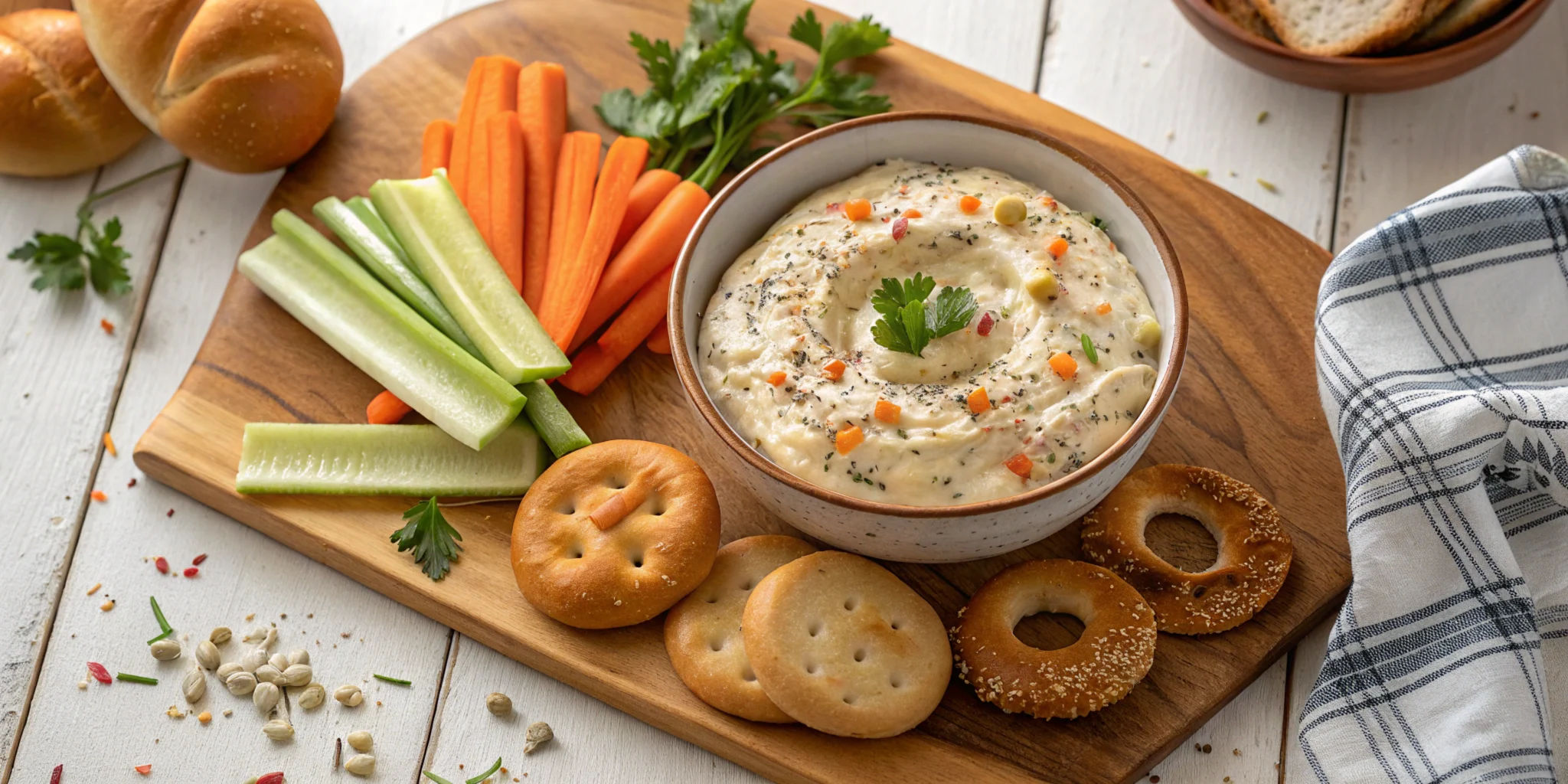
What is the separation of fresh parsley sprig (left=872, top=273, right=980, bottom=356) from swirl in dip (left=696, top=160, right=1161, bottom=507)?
50mm

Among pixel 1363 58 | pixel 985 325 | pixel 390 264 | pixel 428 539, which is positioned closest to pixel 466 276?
pixel 390 264

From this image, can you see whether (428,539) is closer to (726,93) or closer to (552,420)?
(552,420)

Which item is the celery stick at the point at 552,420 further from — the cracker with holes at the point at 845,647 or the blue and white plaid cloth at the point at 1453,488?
the blue and white plaid cloth at the point at 1453,488

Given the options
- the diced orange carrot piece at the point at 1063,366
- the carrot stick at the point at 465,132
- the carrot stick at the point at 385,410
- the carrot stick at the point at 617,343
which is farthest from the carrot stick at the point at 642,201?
the diced orange carrot piece at the point at 1063,366

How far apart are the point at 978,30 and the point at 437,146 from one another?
224 cm

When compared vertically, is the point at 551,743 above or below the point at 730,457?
below

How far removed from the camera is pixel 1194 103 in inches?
196

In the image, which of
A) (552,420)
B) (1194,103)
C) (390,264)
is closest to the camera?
(552,420)

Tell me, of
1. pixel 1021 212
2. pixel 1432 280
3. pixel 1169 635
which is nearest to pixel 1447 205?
pixel 1432 280

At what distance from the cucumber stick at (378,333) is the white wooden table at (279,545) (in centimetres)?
52

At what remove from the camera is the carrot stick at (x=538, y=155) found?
4.39m

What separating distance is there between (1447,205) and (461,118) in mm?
3241

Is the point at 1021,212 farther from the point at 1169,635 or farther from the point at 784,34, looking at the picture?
the point at 784,34

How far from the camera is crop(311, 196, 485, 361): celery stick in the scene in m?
4.21
